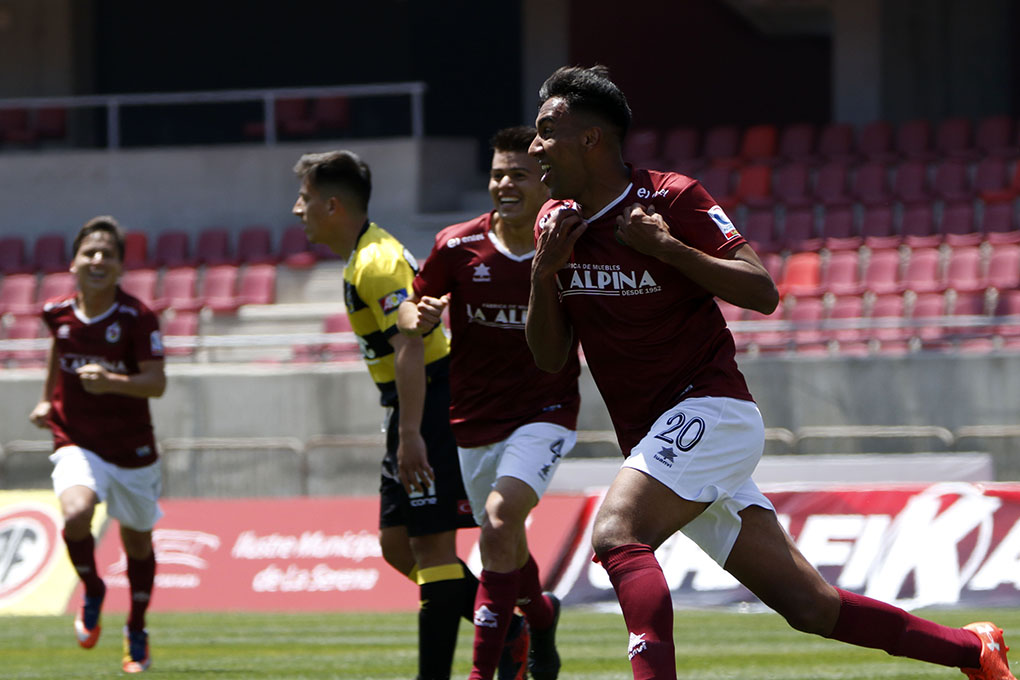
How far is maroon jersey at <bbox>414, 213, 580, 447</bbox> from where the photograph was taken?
654cm

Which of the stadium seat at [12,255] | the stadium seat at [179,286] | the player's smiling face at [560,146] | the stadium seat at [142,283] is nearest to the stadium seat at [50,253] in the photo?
the stadium seat at [12,255]

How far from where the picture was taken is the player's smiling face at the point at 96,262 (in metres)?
8.48

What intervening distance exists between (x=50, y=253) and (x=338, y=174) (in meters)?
16.9

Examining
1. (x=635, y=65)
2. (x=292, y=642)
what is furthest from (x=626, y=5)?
(x=292, y=642)

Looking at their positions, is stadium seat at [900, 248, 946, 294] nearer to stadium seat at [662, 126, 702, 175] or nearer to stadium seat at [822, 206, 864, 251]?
stadium seat at [822, 206, 864, 251]

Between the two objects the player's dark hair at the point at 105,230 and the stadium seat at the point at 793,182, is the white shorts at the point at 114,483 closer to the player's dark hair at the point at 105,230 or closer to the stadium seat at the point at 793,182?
the player's dark hair at the point at 105,230

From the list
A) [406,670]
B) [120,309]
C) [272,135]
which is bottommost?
[406,670]

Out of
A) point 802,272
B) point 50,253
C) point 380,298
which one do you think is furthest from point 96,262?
point 50,253

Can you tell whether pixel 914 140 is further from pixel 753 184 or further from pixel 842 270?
pixel 842 270

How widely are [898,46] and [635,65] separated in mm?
5219

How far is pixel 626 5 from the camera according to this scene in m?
27.1

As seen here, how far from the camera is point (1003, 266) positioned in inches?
676

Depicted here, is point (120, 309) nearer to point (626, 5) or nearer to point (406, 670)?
point (406, 670)

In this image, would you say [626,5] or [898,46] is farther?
[626,5]
